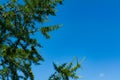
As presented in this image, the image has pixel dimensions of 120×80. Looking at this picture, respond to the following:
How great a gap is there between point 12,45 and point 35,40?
115cm

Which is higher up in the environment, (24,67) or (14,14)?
(14,14)

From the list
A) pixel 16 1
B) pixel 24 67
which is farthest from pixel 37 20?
pixel 24 67

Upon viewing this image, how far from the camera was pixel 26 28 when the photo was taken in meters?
13.8

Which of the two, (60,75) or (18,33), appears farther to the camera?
(60,75)

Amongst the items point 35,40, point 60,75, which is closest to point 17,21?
point 35,40

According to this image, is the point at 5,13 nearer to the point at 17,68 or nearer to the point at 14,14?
the point at 14,14

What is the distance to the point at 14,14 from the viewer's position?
1380 centimetres

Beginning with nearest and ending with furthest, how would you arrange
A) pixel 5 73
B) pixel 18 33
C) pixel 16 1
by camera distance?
pixel 18 33
pixel 16 1
pixel 5 73

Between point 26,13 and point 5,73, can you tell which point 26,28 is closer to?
point 26,13

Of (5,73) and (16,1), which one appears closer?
(16,1)

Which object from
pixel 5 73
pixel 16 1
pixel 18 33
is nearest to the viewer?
→ pixel 18 33

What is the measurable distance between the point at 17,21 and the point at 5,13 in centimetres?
65

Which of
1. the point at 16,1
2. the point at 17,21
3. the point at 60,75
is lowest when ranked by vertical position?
the point at 60,75

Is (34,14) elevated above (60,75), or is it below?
above
